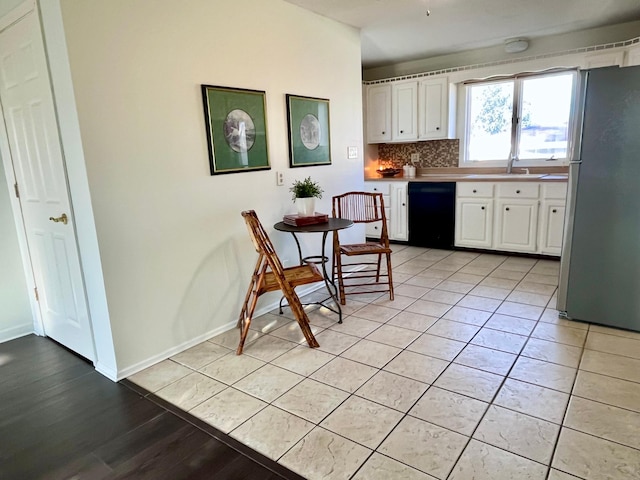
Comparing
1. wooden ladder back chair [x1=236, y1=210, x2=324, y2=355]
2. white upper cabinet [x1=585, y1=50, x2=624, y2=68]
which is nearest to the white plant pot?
wooden ladder back chair [x1=236, y1=210, x2=324, y2=355]

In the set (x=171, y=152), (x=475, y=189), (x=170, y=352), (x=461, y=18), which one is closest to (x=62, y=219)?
(x=171, y=152)

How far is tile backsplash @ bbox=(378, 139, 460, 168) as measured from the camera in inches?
206

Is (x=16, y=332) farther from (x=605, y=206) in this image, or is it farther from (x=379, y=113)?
(x=379, y=113)

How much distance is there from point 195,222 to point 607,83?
8.77ft

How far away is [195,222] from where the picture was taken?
2607mm

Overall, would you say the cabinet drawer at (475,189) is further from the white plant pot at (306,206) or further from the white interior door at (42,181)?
the white interior door at (42,181)

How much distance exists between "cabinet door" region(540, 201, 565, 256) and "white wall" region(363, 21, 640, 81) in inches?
66.9

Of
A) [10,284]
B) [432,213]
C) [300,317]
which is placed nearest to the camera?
[300,317]

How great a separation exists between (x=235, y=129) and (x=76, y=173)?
104 cm

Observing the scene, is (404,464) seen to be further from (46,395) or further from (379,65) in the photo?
(379,65)

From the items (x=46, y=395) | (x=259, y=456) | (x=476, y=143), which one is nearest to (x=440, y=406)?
(x=259, y=456)

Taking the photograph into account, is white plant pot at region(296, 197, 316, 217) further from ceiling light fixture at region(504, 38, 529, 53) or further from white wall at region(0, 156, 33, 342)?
ceiling light fixture at region(504, 38, 529, 53)

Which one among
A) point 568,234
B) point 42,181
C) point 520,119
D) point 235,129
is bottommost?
point 568,234

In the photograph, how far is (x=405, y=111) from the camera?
5.18 meters
